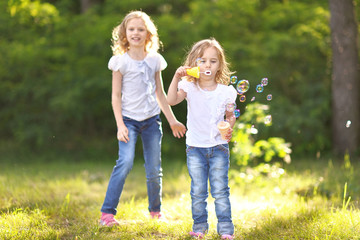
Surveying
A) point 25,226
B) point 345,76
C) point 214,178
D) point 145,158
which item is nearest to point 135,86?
point 145,158

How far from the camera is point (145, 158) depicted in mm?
3750

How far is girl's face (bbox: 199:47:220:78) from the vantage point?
10.6 feet

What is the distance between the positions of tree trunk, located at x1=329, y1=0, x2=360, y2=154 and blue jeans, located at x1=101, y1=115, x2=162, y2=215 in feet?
13.4

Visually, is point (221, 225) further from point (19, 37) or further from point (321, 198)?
point (19, 37)

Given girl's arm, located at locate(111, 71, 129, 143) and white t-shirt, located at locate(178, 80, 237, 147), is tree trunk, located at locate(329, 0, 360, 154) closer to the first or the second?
white t-shirt, located at locate(178, 80, 237, 147)

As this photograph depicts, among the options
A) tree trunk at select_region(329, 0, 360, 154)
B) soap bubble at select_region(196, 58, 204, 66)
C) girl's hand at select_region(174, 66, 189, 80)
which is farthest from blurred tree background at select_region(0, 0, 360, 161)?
girl's hand at select_region(174, 66, 189, 80)

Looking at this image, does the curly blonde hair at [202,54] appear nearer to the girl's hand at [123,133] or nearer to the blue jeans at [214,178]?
the blue jeans at [214,178]

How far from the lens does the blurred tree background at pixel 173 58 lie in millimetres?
7434

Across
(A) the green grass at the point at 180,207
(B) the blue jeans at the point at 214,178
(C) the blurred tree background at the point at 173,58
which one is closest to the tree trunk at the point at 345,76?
(C) the blurred tree background at the point at 173,58

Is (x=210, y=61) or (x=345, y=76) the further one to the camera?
(x=345, y=76)

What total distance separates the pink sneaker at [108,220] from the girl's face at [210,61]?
4.56 ft

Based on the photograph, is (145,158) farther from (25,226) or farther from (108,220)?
(25,226)

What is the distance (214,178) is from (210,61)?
0.85 metres

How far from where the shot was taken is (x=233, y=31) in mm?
8328
